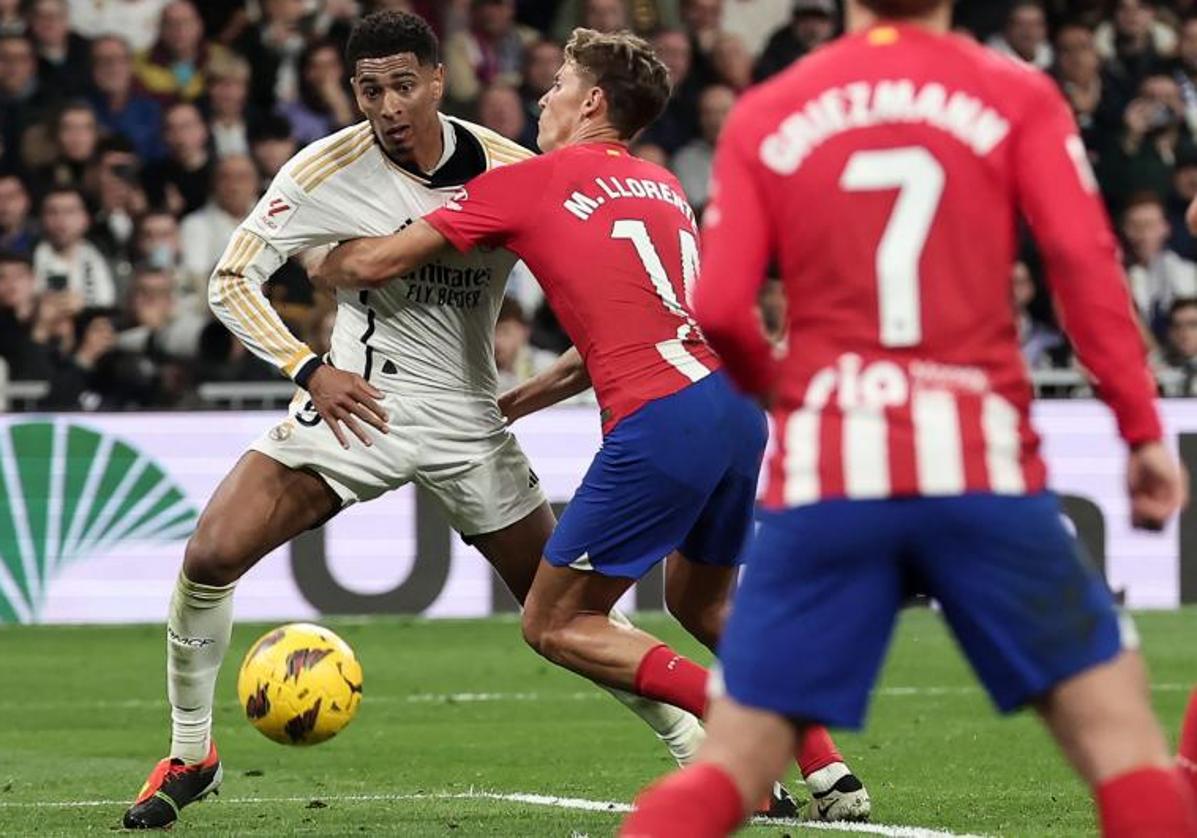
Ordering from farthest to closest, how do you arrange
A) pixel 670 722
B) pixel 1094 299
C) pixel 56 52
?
pixel 56 52 < pixel 670 722 < pixel 1094 299

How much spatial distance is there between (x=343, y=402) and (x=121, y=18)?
11.5 meters

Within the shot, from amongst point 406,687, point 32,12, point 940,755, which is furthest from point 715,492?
point 32,12

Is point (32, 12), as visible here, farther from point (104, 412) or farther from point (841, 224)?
point (841, 224)

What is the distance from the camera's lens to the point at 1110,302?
4.04 m

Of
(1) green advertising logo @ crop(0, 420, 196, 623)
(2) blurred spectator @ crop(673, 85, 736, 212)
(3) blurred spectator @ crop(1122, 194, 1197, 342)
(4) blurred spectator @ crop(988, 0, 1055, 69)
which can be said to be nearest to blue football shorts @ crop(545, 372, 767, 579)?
(1) green advertising logo @ crop(0, 420, 196, 623)

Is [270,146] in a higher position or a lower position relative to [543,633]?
lower

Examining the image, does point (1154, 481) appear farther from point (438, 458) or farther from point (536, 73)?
point (536, 73)

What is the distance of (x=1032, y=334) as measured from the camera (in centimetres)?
1625

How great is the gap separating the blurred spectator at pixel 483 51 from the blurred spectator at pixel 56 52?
2.68 metres

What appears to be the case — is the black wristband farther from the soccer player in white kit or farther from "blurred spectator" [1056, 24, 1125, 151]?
"blurred spectator" [1056, 24, 1125, 151]

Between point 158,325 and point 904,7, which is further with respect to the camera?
point 158,325

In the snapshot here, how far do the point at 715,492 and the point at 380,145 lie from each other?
1553mm

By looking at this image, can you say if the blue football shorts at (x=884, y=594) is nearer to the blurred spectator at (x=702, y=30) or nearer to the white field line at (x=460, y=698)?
the white field line at (x=460, y=698)

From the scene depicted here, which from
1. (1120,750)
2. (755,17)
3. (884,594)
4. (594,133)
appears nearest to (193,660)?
(594,133)
